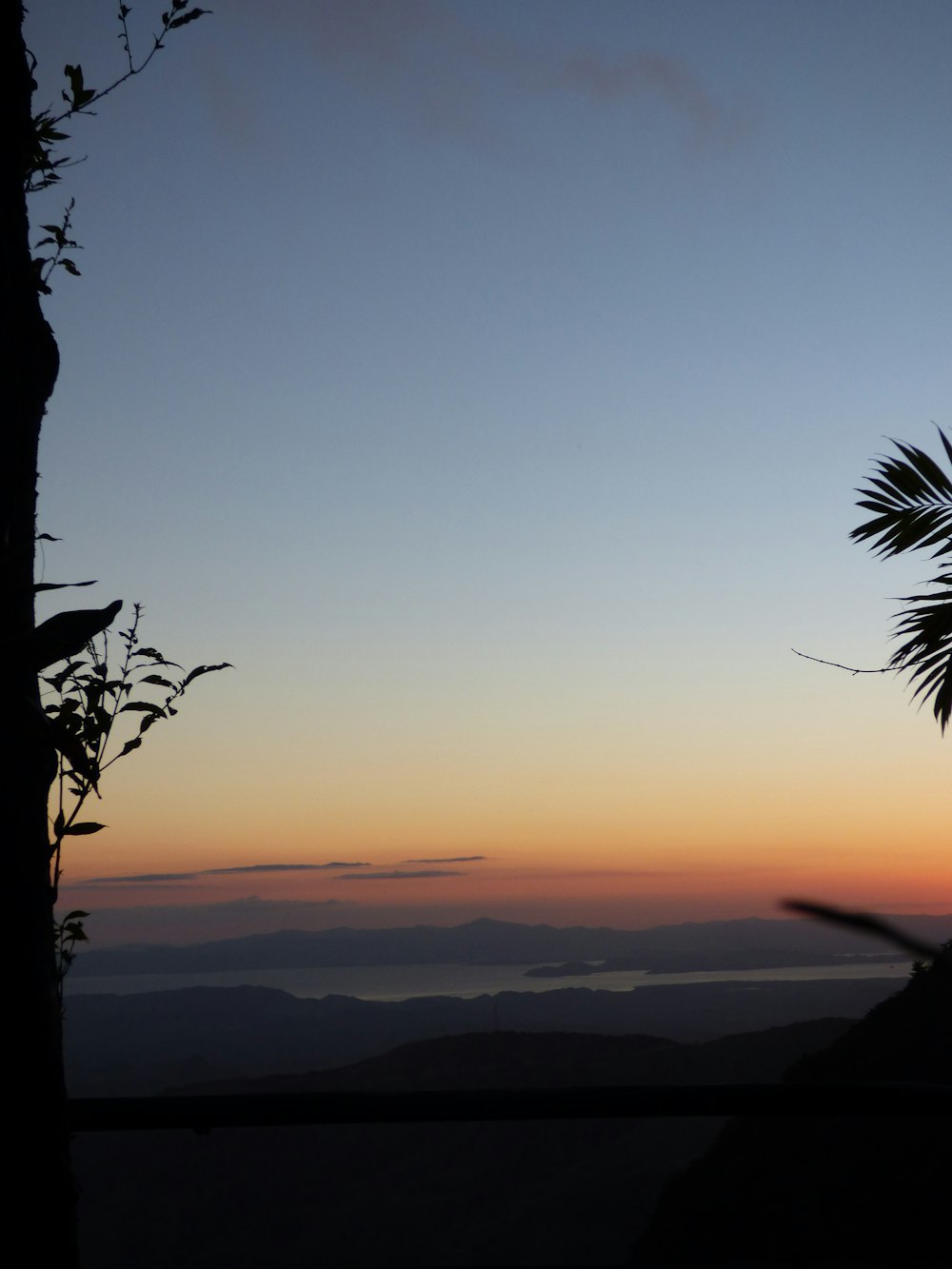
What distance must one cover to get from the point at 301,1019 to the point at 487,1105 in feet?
591

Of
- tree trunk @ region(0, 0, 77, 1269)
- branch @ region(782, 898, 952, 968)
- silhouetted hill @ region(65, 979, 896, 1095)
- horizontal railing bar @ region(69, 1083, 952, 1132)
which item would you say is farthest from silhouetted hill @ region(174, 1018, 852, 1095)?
branch @ region(782, 898, 952, 968)

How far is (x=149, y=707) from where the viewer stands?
8.17 ft

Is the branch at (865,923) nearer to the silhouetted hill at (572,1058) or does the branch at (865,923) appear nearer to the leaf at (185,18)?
the leaf at (185,18)

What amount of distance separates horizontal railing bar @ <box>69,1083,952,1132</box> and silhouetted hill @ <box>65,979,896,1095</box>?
110934 millimetres

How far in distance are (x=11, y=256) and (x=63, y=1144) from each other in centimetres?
175

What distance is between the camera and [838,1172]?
1683 centimetres

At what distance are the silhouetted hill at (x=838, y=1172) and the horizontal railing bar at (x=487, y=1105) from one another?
11.3 meters

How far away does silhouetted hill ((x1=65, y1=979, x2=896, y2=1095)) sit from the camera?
123 meters

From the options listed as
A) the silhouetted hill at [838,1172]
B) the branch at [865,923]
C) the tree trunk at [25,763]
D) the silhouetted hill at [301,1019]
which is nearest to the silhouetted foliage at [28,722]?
the tree trunk at [25,763]

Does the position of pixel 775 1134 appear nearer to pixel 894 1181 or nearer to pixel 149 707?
pixel 894 1181

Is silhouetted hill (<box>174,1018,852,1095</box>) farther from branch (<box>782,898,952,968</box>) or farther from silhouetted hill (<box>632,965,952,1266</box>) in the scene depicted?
branch (<box>782,898,952,968</box>)

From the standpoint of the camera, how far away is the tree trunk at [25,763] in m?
1.90

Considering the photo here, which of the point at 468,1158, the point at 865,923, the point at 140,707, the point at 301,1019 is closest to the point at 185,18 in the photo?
the point at 140,707

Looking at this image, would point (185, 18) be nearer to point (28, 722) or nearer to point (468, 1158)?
point (28, 722)
